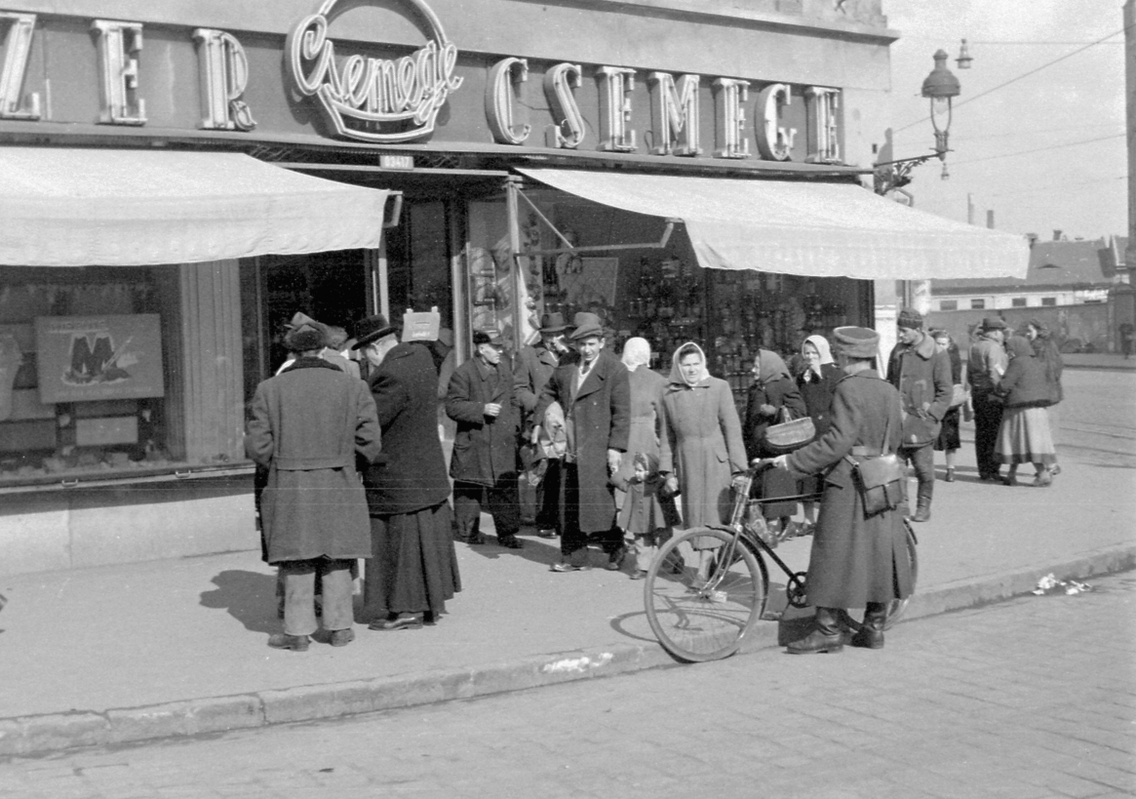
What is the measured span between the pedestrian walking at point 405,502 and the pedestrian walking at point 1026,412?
786cm

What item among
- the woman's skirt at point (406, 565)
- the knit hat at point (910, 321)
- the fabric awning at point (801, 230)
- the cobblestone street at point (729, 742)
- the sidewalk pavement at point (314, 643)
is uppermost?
the fabric awning at point (801, 230)

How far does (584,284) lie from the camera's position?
13.1 m

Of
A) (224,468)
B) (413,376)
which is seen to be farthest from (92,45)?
(413,376)

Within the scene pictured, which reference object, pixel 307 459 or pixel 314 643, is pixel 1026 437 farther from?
pixel 307 459

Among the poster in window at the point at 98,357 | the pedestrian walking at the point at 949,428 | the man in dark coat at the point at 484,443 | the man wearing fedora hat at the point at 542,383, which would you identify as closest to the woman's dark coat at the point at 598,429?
the man wearing fedora hat at the point at 542,383

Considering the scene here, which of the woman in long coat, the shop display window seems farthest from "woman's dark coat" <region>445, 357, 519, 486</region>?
the shop display window

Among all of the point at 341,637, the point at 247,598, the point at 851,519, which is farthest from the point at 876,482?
the point at 247,598

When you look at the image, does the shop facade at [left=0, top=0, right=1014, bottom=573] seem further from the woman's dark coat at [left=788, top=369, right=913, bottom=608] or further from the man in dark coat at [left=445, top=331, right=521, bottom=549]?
the woman's dark coat at [left=788, top=369, right=913, bottom=608]

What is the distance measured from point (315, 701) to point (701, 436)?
3.29 metres

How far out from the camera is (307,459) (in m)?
7.21

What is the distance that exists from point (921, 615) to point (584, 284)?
223 inches

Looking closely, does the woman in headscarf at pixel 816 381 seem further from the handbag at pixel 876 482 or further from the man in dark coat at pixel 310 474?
the man in dark coat at pixel 310 474

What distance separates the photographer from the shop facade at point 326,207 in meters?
9.45

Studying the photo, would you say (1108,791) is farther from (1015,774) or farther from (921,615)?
A: (921,615)
